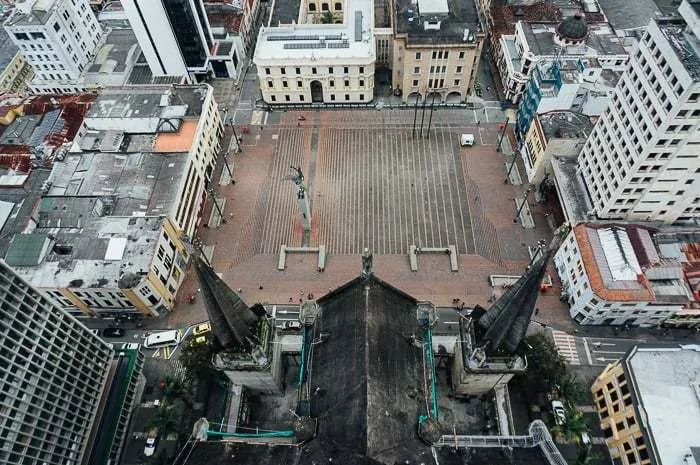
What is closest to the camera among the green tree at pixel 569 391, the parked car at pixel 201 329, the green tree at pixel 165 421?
the green tree at pixel 165 421

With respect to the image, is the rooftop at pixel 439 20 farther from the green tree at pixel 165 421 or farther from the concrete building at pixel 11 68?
the concrete building at pixel 11 68

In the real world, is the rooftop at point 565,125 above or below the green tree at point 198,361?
above

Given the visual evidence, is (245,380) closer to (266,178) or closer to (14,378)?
(14,378)

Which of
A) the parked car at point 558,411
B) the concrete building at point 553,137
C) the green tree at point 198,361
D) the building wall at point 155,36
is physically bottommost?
the parked car at point 558,411

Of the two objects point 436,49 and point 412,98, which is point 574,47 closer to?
point 436,49

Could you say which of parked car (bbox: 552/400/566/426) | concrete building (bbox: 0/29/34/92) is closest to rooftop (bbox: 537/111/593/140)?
parked car (bbox: 552/400/566/426)

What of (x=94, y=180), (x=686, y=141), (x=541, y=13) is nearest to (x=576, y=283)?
(x=686, y=141)

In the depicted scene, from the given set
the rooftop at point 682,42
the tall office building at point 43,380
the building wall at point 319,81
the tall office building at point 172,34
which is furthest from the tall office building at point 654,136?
the tall office building at point 172,34
